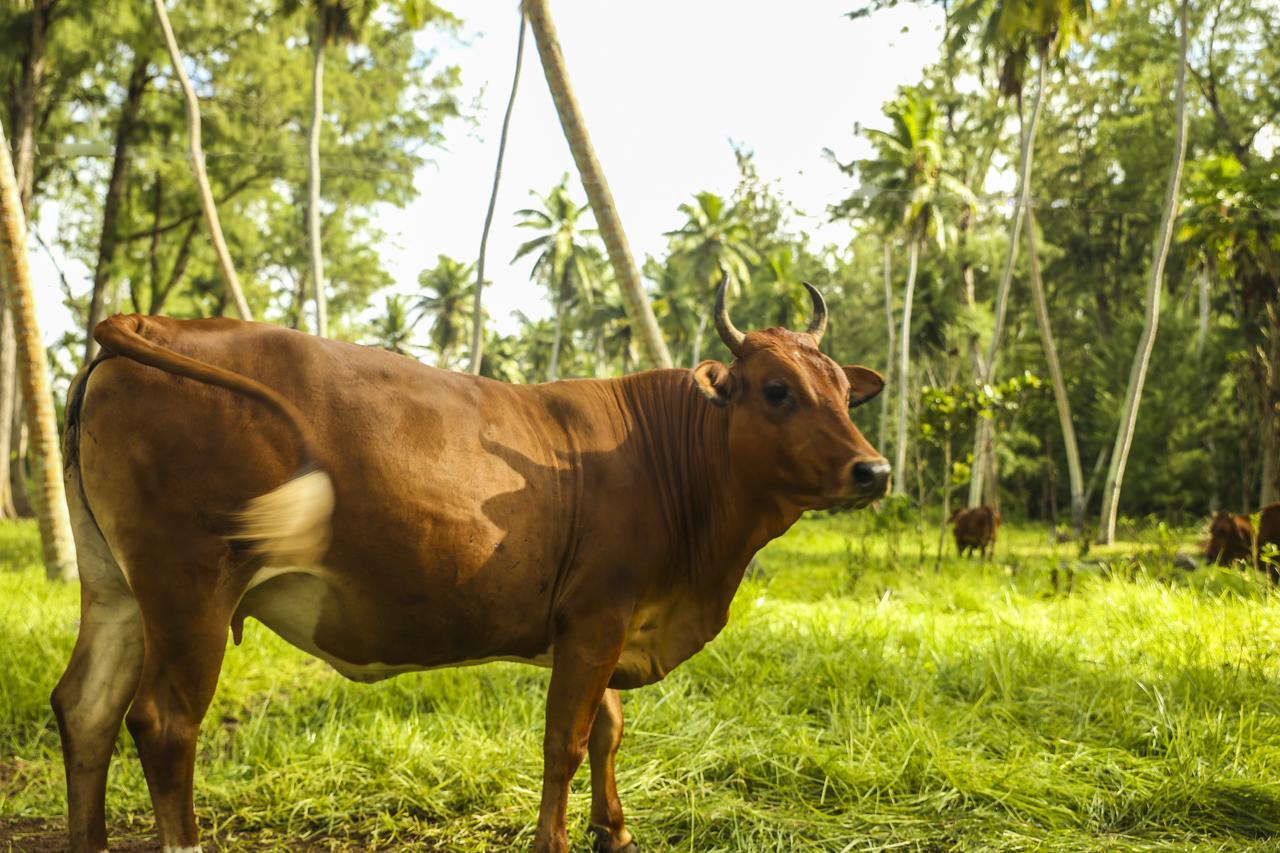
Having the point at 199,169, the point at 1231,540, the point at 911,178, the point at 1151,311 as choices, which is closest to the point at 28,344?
the point at 199,169

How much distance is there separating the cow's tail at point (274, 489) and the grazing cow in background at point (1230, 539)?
10626 millimetres

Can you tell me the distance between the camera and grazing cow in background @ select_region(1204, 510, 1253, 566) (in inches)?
421

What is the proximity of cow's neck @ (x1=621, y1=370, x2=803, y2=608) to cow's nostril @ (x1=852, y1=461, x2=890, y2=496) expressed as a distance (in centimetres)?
38

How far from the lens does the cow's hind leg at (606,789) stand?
11.2 ft

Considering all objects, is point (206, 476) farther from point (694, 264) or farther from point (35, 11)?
point (694, 264)

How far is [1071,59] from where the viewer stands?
29281mm

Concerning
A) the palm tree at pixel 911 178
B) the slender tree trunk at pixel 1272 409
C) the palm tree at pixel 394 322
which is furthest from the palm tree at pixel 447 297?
the slender tree trunk at pixel 1272 409

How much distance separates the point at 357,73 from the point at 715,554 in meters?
17.4

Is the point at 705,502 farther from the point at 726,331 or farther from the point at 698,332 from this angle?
the point at 698,332

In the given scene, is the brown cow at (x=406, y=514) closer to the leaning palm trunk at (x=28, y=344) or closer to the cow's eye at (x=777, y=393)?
the cow's eye at (x=777, y=393)

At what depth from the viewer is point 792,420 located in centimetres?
299

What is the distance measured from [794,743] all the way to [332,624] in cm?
236

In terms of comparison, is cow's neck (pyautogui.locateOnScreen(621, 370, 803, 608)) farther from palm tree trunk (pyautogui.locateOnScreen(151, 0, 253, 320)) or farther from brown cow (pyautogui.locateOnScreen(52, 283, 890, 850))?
palm tree trunk (pyautogui.locateOnScreen(151, 0, 253, 320))

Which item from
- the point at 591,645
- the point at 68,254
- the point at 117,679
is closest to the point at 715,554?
the point at 591,645
